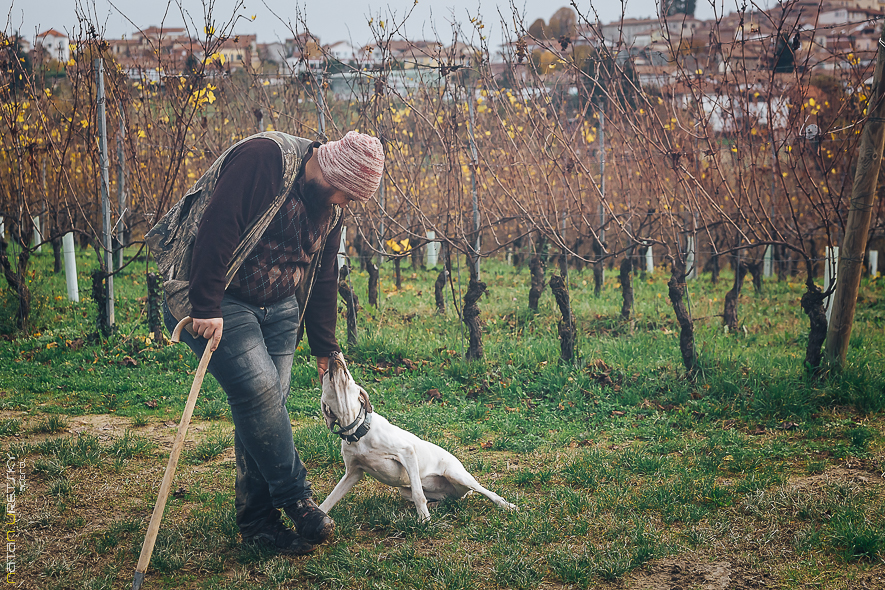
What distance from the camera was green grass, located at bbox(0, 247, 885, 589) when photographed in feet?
10.0

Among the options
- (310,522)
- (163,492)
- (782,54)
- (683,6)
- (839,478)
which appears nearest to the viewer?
(163,492)

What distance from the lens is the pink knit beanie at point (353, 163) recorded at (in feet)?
9.59

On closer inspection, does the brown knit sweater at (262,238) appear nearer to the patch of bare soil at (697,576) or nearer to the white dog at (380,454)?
the white dog at (380,454)

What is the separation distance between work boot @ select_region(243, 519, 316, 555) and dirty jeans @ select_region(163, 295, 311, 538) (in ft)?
0.09

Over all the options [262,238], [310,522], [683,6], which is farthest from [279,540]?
[683,6]

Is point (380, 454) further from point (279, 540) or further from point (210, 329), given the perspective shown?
point (210, 329)

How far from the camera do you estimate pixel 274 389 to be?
2959 millimetres

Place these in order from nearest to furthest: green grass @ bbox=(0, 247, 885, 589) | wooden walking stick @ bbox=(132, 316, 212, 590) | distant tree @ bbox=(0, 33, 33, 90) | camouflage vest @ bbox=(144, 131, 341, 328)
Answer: wooden walking stick @ bbox=(132, 316, 212, 590) → camouflage vest @ bbox=(144, 131, 341, 328) → green grass @ bbox=(0, 247, 885, 589) → distant tree @ bbox=(0, 33, 33, 90)

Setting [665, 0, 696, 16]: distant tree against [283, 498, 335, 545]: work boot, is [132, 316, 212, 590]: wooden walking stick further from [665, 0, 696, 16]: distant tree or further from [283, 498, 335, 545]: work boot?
[665, 0, 696, 16]: distant tree

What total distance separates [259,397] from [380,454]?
73 centimetres

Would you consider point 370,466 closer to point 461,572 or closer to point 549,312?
point 461,572

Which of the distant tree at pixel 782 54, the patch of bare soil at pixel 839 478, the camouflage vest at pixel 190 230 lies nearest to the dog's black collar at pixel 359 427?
the camouflage vest at pixel 190 230

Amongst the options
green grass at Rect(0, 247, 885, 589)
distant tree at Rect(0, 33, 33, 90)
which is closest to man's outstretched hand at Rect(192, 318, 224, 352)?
green grass at Rect(0, 247, 885, 589)

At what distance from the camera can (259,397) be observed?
2904 mm
